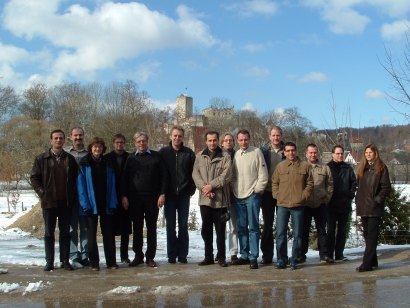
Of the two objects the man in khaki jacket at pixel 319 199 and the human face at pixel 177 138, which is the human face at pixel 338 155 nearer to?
the man in khaki jacket at pixel 319 199

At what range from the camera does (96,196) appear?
720 cm

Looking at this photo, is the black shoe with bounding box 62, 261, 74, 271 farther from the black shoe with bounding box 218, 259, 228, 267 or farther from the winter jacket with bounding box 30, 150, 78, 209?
the black shoe with bounding box 218, 259, 228, 267

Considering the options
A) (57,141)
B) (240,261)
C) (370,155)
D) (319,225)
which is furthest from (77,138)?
(370,155)

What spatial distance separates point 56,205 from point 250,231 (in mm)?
2970

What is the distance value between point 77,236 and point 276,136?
141 inches

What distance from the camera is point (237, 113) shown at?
6412 centimetres

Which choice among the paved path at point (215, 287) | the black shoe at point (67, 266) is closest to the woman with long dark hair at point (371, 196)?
the paved path at point (215, 287)

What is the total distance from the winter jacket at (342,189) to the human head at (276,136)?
1065 millimetres

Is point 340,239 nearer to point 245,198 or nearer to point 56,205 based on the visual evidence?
point 245,198

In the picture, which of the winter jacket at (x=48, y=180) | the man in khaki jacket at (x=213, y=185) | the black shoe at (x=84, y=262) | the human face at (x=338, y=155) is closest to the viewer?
the winter jacket at (x=48, y=180)

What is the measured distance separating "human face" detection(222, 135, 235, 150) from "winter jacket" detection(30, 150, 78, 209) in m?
2.41

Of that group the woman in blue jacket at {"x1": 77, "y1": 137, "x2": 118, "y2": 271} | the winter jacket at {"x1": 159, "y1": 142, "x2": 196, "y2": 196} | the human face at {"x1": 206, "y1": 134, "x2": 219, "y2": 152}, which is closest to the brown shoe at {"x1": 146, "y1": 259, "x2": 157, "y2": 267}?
the woman in blue jacket at {"x1": 77, "y1": 137, "x2": 118, "y2": 271}

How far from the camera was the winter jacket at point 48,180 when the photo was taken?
7113 millimetres

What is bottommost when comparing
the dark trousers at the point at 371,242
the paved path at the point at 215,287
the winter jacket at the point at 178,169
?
the paved path at the point at 215,287
